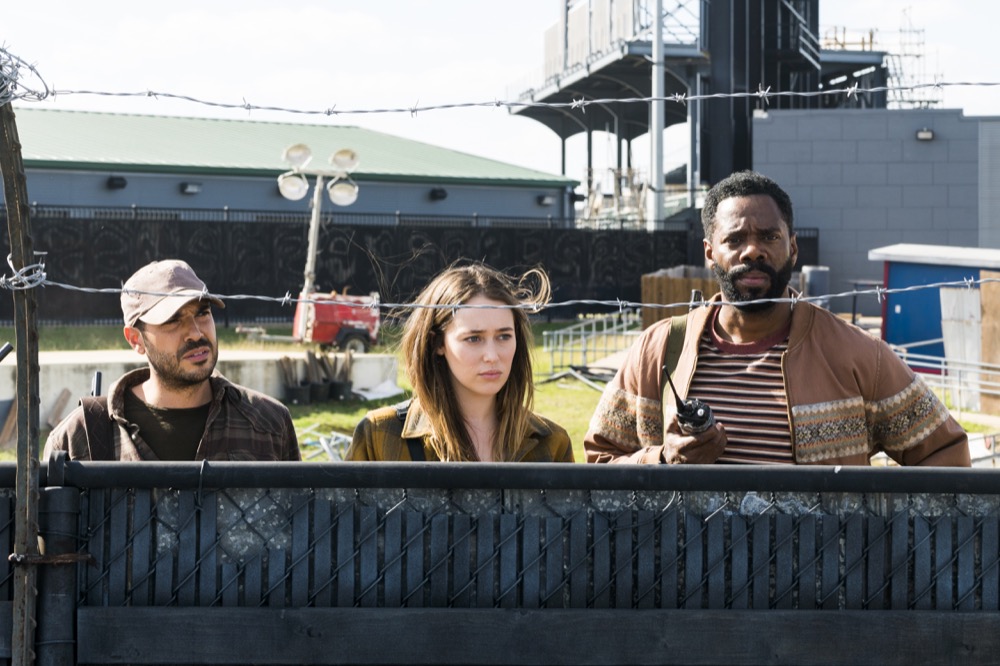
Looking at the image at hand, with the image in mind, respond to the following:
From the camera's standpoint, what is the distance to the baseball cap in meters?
3.56

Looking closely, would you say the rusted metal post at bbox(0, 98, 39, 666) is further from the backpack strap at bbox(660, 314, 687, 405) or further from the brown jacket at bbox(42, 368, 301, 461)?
the backpack strap at bbox(660, 314, 687, 405)

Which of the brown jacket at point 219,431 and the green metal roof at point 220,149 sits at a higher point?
the green metal roof at point 220,149

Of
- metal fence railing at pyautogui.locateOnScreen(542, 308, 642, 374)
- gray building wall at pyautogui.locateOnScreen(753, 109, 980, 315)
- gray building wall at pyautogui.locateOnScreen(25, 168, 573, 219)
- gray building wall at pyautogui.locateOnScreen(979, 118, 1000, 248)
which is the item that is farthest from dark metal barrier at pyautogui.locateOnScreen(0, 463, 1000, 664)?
gray building wall at pyautogui.locateOnScreen(979, 118, 1000, 248)

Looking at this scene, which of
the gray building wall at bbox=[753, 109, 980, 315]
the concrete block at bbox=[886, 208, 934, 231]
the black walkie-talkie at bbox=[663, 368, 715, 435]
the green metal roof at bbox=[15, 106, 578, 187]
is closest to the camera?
the black walkie-talkie at bbox=[663, 368, 715, 435]

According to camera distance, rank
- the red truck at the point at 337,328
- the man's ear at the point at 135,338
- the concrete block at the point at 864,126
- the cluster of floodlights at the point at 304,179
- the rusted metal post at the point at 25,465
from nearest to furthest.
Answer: the rusted metal post at the point at 25,465, the man's ear at the point at 135,338, the cluster of floodlights at the point at 304,179, the red truck at the point at 337,328, the concrete block at the point at 864,126

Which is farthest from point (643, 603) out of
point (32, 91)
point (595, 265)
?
point (595, 265)

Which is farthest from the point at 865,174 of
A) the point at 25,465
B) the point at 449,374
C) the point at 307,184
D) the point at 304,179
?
the point at 25,465

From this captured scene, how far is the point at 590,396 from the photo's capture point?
16.6 meters

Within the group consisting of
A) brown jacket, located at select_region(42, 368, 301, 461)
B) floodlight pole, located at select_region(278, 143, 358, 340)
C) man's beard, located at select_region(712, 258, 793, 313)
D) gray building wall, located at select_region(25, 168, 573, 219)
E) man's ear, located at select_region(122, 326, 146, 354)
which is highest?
gray building wall, located at select_region(25, 168, 573, 219)

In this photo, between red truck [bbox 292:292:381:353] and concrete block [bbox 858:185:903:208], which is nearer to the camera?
red truck [bbox 292:292:381:353]

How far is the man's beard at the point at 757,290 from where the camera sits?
10.7 feet

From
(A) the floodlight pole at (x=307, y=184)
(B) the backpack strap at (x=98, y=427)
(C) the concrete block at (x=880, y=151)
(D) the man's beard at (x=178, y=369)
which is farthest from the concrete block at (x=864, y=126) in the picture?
(B) the backpack strap at (x=98, y=427)

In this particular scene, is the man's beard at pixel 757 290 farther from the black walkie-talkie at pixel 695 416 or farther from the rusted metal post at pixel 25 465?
the rusted metal post at pixel 25 465

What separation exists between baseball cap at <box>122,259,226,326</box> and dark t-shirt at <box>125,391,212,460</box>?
0.82 ft
